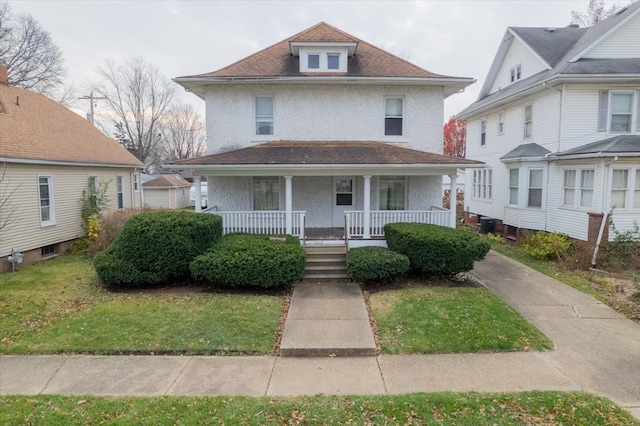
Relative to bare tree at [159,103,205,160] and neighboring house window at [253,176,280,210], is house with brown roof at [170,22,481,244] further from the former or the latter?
bare tree at [159,103,205,160]

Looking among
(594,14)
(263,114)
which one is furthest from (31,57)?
(594,14)

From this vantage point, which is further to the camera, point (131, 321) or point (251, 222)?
point (251, 222)

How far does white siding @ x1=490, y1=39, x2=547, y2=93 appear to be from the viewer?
16.7 m

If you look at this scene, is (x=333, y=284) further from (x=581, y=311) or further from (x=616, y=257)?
(x=616, y=257)

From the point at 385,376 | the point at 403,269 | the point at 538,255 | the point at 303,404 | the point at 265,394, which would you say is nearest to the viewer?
the point at 303,404

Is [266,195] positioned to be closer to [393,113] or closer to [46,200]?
[393,113]

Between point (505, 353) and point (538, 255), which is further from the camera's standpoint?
point (538, 255)

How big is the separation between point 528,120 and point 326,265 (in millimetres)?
12214

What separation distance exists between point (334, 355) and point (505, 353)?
9.95 feet

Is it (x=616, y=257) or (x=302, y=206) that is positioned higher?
(x=302, y=206)

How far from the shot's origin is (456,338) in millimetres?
6664

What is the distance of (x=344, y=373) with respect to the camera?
18.6 ft


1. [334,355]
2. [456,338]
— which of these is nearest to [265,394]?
[334,355]

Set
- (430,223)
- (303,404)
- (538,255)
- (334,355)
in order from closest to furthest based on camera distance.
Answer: (303,404)
(334,355)
(430,223)
(538,255)
